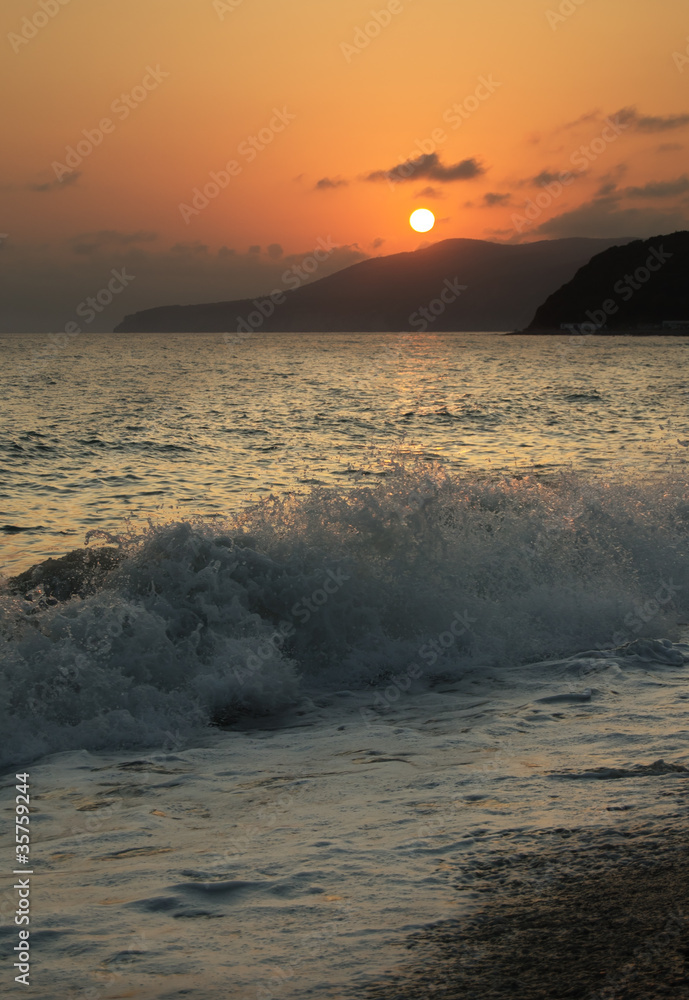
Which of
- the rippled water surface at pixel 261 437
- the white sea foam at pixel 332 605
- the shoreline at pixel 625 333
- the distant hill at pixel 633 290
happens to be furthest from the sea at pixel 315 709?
the distant hill at pixel 633 290

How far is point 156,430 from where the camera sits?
29547 millimetres

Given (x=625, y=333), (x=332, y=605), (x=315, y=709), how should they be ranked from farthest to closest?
(x=625, y=333), (x=332, y=605), (x=315, y=709)

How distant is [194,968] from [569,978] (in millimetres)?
1468

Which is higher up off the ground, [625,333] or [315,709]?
[625,333]

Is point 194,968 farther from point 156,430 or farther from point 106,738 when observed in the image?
point 156,430

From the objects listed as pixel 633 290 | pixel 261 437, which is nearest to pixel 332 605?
pixel 261 437

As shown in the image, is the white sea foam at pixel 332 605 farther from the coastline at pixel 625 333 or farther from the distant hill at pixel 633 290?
the distant hill at pixel 633 290

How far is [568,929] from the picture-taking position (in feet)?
10.9

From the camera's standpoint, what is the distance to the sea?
368cm

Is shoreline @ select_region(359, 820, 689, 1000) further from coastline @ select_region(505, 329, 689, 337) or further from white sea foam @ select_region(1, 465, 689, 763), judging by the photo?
coastline @ select_region(505, 329, 689, 337)

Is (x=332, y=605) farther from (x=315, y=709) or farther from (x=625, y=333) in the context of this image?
(x=625, y=333)

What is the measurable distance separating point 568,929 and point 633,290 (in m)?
188

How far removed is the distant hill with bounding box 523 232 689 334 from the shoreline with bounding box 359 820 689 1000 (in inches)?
6992

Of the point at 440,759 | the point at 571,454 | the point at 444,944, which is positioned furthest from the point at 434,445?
the point at 444,944
